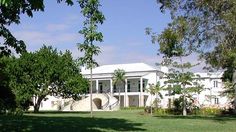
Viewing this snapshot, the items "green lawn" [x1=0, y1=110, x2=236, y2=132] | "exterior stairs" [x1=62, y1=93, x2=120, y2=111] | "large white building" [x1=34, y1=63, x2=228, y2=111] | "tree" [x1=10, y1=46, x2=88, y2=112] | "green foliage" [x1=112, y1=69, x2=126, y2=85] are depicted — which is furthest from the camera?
"green foliage" [x1=112, y1=69, x2=126, y2=85]

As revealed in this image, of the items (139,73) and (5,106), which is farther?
(139,73)

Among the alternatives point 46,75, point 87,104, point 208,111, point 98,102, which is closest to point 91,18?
point 208,111

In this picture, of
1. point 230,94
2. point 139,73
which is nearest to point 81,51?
point 230,94

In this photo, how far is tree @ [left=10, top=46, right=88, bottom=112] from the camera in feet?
192

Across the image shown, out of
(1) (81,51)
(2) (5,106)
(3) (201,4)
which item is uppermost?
(3) (201,4)

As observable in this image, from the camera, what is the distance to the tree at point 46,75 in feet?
192

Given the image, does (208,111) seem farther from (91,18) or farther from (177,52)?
(91,18)

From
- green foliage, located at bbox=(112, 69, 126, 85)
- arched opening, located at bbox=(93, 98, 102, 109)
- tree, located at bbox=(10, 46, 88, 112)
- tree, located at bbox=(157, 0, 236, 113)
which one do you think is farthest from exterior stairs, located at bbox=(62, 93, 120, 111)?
tree, located at bbox=(157, 0, 236, 113)

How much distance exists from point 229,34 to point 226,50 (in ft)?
3.18

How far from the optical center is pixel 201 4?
29453 millimetres

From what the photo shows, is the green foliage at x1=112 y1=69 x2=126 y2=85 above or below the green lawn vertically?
above

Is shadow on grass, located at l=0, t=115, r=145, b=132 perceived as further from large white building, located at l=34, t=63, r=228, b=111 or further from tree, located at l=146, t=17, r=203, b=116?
large white building, located at l=34, t=63, r=228, b=111

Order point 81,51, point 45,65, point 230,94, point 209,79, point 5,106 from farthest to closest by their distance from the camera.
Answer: point 209,79 < point 45,65 < point 230,94 < point 81,51 < point 5,106

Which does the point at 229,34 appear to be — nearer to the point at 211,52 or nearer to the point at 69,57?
the point at 211,52
